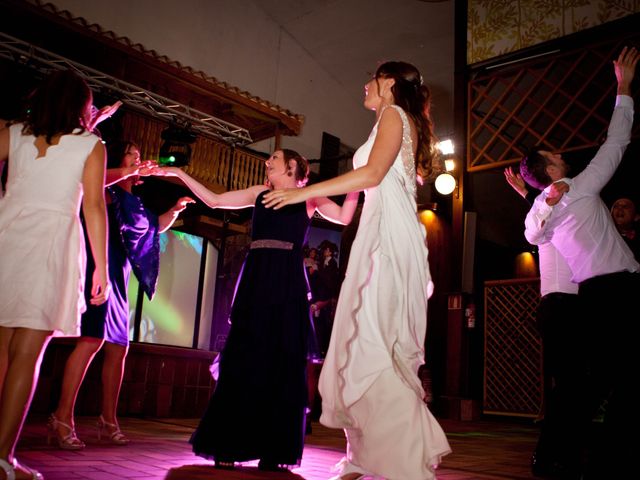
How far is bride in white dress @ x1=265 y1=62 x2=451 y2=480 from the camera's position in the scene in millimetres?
1578

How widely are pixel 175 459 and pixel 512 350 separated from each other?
5210mm

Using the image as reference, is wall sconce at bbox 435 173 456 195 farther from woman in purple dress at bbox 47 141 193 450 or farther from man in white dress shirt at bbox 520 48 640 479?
woman in purple dress at bbox 47 141 193 450

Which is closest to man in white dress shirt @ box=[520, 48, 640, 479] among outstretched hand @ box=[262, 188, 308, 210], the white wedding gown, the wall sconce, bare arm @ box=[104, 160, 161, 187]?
the white wedding gown

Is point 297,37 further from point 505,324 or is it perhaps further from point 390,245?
point 390,245

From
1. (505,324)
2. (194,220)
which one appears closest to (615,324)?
(505,324)

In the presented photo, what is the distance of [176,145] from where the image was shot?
22.5 feet

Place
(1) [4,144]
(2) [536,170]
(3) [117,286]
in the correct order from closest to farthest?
(1) [4,144] < (2) [536,170] < (3) [117,286]

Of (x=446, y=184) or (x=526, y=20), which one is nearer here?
(x=526, y=20)

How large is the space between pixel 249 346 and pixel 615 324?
1561 millimetres

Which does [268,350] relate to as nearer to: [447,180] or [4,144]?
[4,144]

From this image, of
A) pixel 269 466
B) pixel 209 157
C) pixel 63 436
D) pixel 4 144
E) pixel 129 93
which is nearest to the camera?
pixel 4 144

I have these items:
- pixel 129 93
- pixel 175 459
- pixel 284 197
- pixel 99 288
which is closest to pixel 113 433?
pixel 175 459

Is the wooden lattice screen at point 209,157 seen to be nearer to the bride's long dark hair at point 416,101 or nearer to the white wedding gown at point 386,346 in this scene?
the bride's long dark hair at point 416,101

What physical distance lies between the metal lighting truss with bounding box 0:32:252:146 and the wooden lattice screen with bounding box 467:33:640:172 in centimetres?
324
